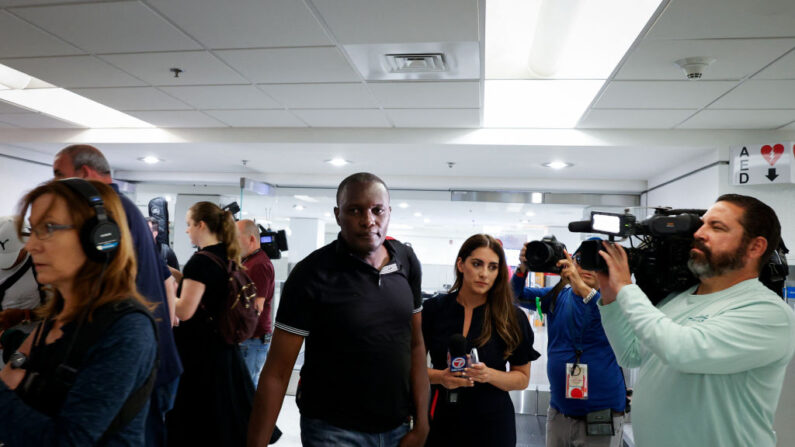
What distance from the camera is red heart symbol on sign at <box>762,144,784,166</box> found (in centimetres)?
397

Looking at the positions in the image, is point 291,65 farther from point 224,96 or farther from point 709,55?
point 709,55

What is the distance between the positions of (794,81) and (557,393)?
7.25 ft

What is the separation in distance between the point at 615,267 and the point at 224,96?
10.0ft

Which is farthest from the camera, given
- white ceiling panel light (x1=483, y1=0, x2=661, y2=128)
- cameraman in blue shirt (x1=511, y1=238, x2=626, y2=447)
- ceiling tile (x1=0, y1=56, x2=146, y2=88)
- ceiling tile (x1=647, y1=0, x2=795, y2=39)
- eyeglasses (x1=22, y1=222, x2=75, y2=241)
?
ceiling tile (x1=0, y1=56, x2=146, y2=88)

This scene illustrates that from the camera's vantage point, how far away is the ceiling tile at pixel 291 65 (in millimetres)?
2947

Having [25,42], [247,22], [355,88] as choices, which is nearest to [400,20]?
[247,22]

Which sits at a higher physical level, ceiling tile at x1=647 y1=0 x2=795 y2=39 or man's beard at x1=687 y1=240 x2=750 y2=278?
ceiling tile at x1=647 y1=0 x2=795 y2=39

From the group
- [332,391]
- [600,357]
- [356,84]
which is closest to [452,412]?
[332,391]

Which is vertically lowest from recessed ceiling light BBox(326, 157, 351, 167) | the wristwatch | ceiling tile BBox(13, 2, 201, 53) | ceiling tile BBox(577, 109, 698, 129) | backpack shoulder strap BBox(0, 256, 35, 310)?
the wristwatch

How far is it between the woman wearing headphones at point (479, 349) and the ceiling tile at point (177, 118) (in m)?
2.93

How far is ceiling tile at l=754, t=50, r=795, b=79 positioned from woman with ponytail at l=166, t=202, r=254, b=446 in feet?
10.2

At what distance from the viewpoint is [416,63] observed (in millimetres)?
3033

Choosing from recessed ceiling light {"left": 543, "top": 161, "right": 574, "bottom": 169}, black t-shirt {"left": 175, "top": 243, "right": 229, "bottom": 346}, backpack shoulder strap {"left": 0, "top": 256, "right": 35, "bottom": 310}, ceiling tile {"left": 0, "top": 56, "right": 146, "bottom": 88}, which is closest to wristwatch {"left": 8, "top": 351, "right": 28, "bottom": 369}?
backpack shoulder strap {"left": 0, "top": 256, "right": 35, "bottom": 310}

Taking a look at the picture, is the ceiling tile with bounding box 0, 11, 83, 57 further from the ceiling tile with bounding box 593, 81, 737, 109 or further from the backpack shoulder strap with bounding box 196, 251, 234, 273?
the ceiling tile with bounding box 593, 81, 737, 109
